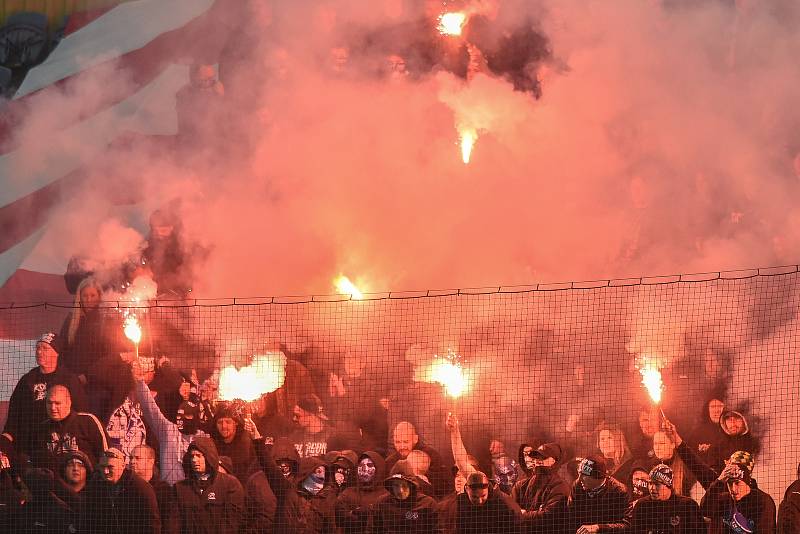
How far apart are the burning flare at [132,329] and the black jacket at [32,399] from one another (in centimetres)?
50

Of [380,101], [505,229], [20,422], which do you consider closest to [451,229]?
[505,229]

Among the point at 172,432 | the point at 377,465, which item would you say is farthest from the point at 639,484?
the point at 172,432

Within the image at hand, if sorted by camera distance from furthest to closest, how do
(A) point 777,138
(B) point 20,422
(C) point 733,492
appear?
(B) point 20,422 → (A) point 777,138 → (C) point 733,492

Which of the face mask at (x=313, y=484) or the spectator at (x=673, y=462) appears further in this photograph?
the face mask at (x=313, y=484)

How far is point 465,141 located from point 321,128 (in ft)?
3.60

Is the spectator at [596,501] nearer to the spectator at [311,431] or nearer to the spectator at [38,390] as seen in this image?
the spectator at [311,431]

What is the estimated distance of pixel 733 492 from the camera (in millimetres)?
7316

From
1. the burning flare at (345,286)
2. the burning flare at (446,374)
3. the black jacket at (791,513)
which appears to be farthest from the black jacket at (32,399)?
the black jacket at (791,513)

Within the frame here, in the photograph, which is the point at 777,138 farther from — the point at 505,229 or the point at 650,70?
the point at 505,229

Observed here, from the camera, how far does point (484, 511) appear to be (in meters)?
7.66

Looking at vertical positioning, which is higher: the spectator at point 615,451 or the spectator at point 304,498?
the spectator at point 615,451

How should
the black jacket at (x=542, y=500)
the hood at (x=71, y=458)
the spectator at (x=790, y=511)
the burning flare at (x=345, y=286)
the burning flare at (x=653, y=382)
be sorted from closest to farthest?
the spectator at (x=790, y=511), the black jacket at (x=542, y=500), the burning flare at (x=653, y=382), the hood at (x=71, y=458), the burning flare at (x=345, y=286)

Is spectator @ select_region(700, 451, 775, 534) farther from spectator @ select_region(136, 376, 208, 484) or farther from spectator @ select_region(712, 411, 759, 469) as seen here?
spectator @ select_region(136, 376, 208, 484)

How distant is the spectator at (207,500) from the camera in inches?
314
